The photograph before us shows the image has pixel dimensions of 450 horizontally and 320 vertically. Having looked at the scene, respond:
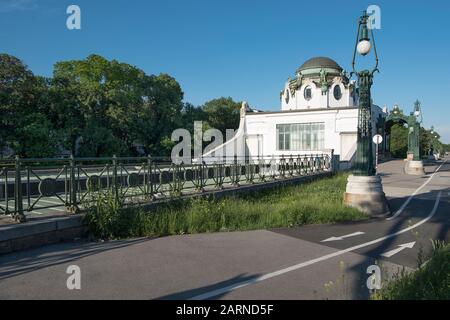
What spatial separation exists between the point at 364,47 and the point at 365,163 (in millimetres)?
3880

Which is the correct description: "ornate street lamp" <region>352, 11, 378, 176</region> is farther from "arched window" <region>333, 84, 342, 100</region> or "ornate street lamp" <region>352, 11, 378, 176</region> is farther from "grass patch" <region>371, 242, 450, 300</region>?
"arched window" <region>333, 84, 342, 100</region>

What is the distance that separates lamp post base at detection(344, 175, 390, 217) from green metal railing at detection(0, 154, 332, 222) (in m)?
4.09

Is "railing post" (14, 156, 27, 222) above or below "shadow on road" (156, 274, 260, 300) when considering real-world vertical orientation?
above

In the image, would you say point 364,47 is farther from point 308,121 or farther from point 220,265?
point 308,121

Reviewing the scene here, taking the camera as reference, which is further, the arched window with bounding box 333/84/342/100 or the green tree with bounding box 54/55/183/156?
the arched window with bounding box 333/84/342/100

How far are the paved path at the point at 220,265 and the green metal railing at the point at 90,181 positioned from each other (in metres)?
1.29

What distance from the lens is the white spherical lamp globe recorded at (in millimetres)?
10588

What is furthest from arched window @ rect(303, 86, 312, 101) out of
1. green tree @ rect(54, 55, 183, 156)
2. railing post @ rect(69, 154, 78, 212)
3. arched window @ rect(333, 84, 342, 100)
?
railing post @ rect(69, 154, 78, 212)

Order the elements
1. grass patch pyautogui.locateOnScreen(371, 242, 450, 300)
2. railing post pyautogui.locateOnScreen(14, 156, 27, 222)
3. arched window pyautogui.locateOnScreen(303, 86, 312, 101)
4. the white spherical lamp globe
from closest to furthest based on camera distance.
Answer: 1. grass patch pyautogui.locateOnScreen(371, 242, 450, 300)
2. railing post pyautogui.locateOnScreen(14, 156, 27, 222)
3. the white spherical lamp globe
4. arched window pyautogui.locateOnScreen(303, 86, 312, 101)

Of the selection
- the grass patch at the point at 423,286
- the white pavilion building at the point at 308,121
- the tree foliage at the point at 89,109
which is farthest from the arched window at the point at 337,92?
the grass patch at the point at 423,286

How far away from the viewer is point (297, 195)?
13.0 m

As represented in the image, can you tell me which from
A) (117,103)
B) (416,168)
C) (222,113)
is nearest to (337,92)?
(222,113)
